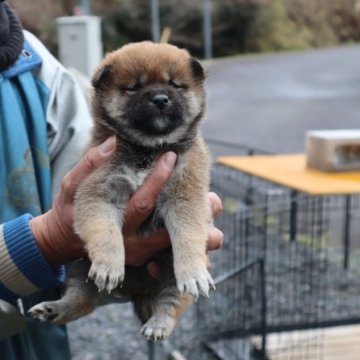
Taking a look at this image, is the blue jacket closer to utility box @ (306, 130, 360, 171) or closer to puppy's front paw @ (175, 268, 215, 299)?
puppy's front paw @ (175, 268, 215, 299)

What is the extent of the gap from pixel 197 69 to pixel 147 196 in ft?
1.83

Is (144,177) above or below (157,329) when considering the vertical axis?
above

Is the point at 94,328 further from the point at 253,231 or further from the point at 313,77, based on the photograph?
the point at 313,77

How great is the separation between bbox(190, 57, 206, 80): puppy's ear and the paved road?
915cm

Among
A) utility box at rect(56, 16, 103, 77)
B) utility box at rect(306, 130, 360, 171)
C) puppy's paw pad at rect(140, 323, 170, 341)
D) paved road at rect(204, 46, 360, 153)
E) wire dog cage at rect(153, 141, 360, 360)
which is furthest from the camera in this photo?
paved road at rect(204, 46, 360, 153)

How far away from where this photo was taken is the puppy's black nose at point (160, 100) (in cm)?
215

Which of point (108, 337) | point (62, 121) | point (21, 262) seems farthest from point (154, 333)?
point (108, 337)

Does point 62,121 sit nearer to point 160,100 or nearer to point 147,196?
point 160,100

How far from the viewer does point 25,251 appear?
1982 mm

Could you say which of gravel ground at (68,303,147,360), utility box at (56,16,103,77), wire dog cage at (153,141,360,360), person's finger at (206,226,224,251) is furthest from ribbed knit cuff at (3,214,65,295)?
utility box at (56,16,103,77)

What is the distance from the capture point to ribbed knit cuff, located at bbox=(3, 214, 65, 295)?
6.48 feet

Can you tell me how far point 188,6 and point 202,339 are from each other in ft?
76.6

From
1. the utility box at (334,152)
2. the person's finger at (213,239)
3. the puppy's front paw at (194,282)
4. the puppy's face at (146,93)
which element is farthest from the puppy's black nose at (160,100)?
the utility box at (334,152)

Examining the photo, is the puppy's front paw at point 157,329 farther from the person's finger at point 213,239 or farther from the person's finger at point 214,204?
the person's finger at point 214,204
